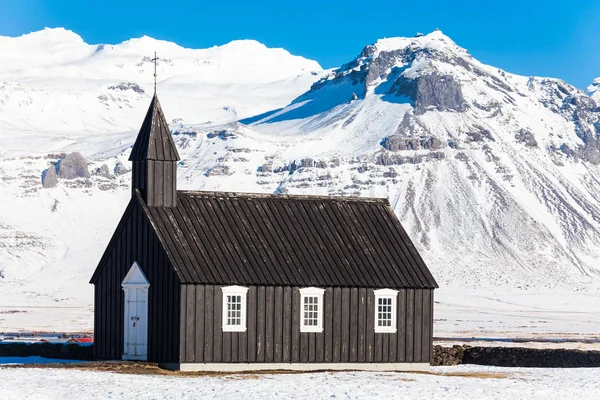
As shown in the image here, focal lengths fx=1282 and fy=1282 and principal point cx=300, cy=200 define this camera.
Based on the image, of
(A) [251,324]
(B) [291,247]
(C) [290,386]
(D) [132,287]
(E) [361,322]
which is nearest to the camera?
(C) [290,386]

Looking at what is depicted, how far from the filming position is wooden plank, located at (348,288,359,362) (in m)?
46.9

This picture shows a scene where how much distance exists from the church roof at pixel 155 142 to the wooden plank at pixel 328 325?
7.72 m

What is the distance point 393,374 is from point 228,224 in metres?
8.58

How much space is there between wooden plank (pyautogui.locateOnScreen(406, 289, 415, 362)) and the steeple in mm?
9453

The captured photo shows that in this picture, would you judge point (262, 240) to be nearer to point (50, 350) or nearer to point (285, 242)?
point (285, 242)

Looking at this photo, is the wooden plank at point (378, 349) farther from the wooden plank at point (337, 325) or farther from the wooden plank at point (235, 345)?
the wooden plank at point (235, 345)

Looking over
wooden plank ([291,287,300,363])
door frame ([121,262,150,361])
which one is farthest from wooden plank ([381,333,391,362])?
door frame ([121,262,150,361])

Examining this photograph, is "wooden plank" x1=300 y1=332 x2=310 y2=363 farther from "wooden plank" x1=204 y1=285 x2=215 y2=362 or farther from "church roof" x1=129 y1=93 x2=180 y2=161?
"church roof" x1=129 y1=93 x2=180 y2=161

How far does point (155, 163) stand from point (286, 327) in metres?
7.96

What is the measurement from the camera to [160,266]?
149ft

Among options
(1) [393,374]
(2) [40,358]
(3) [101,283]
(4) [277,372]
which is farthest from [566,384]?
(2) [40,358]

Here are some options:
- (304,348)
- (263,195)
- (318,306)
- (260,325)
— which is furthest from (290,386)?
(263,195)

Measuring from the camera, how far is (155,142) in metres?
47.9

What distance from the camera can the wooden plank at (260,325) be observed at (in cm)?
4516
